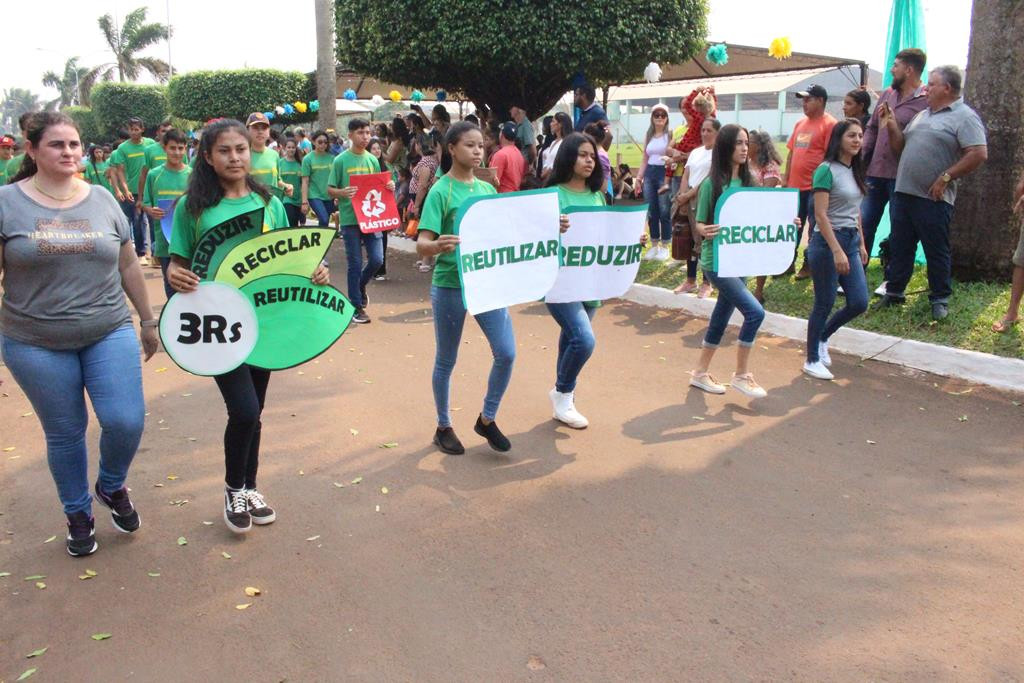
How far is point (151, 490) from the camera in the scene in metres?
4.43

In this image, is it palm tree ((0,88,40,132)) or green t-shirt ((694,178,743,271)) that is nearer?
green t-shirt ((694,178,743,271))

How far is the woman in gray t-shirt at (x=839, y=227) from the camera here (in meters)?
5.93

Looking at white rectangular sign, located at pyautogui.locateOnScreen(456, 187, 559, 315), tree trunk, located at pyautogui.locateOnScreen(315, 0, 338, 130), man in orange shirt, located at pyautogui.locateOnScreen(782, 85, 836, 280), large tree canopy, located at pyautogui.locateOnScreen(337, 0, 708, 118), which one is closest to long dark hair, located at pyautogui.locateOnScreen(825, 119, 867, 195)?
white rectangular sign, located at pyautogui.locateOnScreen(456, 187, 559, 315)

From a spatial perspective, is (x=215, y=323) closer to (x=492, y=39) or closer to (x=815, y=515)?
(x=815, y=515)

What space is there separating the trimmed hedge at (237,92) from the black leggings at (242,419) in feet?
105

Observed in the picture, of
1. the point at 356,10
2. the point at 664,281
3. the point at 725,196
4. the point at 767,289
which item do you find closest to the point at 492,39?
the point at 356,10

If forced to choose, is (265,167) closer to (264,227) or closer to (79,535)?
(264,227)

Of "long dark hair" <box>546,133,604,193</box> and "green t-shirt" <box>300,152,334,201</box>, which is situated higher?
"long dark hair" <box>546,133,604,193</box>

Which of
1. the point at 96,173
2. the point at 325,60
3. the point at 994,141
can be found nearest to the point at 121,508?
the point at 994,141

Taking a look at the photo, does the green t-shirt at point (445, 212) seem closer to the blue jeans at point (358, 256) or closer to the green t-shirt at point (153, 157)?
the blue jeans at point (358, 256)

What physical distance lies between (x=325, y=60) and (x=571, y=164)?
1267cm

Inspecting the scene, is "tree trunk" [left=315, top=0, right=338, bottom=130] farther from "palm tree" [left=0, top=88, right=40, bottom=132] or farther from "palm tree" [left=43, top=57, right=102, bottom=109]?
"palm tree" [left=0, top=88, right=40, bottom=132]

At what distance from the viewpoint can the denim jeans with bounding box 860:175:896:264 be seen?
8031 millimetres

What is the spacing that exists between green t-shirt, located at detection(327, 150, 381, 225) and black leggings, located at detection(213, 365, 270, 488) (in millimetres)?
4831
